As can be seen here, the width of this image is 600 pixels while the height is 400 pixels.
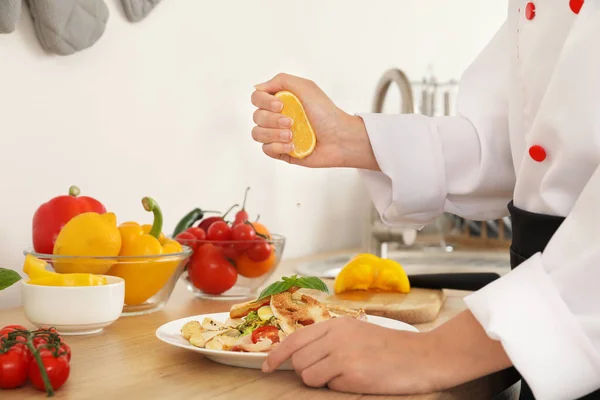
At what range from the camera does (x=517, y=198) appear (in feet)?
3.02

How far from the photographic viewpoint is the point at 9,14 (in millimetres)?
1104

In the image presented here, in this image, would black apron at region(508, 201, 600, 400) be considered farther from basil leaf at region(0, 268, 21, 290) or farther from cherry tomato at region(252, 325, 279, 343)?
basil leaf at region(0, 268, 21, 290)

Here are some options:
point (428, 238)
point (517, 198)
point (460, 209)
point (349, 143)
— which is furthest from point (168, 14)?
point (428, 238)

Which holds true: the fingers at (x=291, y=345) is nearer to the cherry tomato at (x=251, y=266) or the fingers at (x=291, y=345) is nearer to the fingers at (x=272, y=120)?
the fingers at (x=272, y=120)

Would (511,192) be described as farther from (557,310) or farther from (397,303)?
(557,310)

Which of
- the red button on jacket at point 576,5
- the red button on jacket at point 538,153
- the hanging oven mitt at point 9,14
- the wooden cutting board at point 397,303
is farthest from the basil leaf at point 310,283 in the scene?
the hanging oven mitt at point 9,14

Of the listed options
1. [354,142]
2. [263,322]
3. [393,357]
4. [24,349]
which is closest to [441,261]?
[354,142]

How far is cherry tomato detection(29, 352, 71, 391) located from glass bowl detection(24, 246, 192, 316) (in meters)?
0.32

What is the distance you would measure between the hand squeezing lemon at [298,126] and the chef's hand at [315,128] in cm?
1

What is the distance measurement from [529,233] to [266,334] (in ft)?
1.01

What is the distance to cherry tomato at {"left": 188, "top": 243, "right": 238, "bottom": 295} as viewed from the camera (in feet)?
4.15

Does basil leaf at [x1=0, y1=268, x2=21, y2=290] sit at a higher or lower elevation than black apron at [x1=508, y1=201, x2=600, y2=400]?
lower

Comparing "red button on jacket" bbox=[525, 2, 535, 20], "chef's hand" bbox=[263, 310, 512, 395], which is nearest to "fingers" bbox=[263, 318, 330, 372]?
"chef's hand" bbox=[263, 310, 512, 395]

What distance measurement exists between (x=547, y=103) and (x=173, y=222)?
89cm
